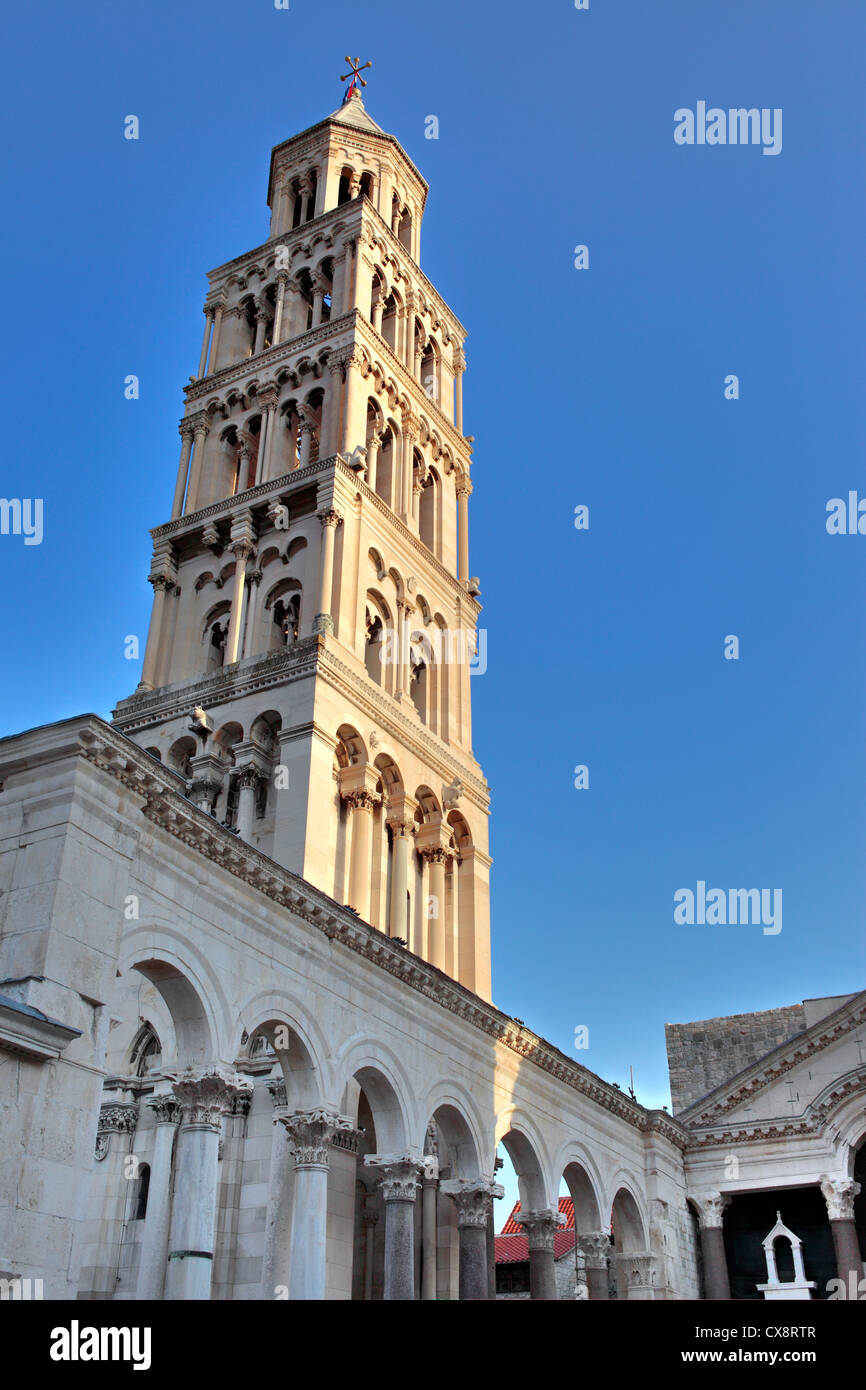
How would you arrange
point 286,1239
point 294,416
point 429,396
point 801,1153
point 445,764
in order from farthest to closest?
point 429,396 < point 294,416 < point 445,764 < point 801,1153 < point 286,1239

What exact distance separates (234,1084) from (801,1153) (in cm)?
2215

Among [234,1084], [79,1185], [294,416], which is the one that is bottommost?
[79,1185]

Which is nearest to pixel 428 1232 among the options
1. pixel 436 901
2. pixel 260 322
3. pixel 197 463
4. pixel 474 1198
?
pixel 474 1198

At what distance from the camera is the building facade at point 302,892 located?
17.8 meters

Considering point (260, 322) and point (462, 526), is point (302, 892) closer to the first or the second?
point (462, 526)

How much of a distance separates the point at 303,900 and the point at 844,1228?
20.5 meters

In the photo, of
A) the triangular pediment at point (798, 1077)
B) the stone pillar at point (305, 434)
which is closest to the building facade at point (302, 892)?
the stone pillar at point (305, 434)

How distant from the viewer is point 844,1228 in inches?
1308

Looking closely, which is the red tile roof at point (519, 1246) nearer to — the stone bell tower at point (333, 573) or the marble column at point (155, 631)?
the stone bell tower at point (333, 573)

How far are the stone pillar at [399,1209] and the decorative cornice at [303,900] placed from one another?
3.37m

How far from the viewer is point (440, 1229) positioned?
30031 millimetres

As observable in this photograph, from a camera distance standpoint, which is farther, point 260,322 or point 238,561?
point 260,322
